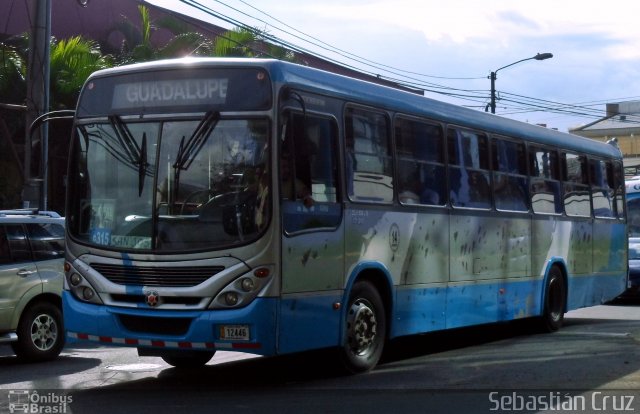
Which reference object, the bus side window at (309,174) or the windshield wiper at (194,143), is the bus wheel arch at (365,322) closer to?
the bus side window at (309,174)

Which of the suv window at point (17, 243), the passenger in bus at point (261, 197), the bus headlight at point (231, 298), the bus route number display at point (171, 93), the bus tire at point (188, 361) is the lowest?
the bus tire at point (188, 361)

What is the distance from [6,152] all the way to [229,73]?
14.4 meters

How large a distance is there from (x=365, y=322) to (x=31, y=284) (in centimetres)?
423

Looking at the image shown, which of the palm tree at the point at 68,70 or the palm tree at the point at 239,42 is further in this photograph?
the palm tree at the point at 239,42

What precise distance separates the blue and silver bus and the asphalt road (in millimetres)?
422

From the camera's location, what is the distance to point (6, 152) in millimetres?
22609

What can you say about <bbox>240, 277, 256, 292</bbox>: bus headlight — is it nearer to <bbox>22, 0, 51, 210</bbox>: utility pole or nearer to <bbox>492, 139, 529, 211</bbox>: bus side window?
<bbox>492, 139, 529, 211</bbox>: bus side window

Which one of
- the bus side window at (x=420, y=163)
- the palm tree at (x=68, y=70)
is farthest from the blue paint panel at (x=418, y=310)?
the palm tree at (x=68, y=70)

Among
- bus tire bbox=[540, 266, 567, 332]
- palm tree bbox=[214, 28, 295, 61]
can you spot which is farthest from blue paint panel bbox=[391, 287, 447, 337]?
palm tree bbox=[214, 28, 295, 61]

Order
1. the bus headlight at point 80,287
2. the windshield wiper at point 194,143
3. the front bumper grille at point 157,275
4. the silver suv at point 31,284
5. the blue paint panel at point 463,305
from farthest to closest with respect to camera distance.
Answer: the silver suv at point 31,284 → the blue paint panel at point 463,305 → the bus headlight at point 80,287 → the windshield wiper at point 194,143 → the front bumper grille at point 157,275

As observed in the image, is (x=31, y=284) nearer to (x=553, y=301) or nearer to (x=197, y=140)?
(x=197, y=140)

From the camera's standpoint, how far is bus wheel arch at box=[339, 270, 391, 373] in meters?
10.4

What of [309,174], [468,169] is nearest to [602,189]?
[468,169]

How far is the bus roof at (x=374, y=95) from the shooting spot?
9633 millimetres
